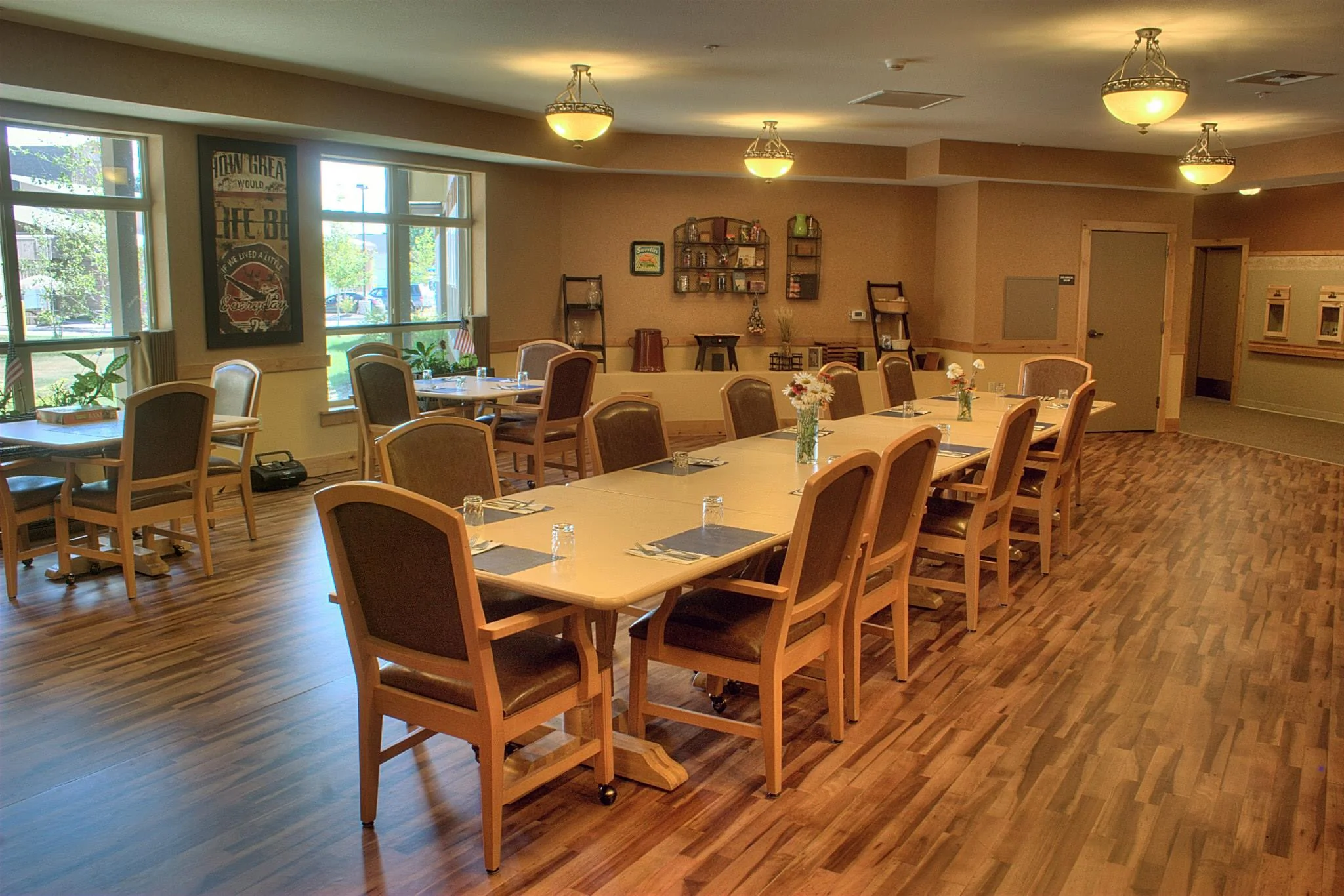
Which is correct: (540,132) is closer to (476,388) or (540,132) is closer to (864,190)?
(476,388)

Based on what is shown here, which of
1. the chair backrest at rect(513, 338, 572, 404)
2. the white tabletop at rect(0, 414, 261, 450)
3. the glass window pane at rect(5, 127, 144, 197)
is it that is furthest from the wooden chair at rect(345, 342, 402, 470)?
the glass window pane at rect(5, 127, 144, 197)

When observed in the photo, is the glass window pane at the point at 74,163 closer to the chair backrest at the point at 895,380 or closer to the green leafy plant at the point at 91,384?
the green leafy plant at the point at 91,384

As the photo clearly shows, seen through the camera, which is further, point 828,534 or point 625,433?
point 625,433

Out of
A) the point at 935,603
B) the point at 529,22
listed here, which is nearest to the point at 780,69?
the point at 529,22

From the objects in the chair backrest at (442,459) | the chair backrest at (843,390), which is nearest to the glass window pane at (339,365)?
the chair backrest at (843,390)

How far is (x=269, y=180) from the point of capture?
23.9 ft

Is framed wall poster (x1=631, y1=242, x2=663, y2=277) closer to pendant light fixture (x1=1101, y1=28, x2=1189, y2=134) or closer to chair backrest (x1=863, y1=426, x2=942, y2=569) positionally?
pendant light fixture (x1=1101, y1=28, x2=1189, y2=134)

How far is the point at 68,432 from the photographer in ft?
16.3

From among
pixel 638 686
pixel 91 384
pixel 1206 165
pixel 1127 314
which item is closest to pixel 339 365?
pixel 91 384

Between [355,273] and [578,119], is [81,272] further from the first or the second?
[578,119]

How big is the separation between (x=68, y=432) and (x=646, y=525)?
3250mm

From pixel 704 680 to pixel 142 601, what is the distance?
2642mm

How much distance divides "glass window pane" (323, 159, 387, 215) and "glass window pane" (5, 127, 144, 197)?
1.47 meters

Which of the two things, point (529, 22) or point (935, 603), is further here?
point (529, 22)
